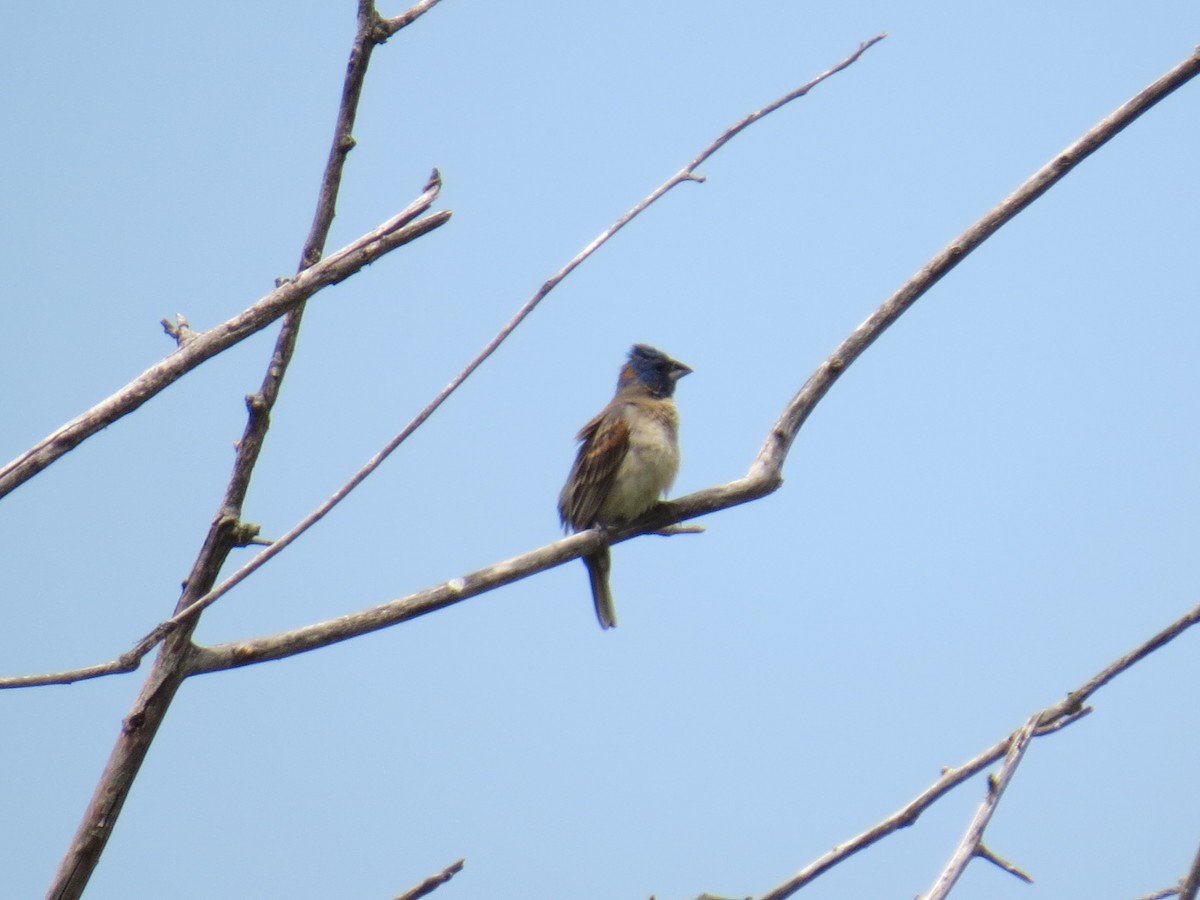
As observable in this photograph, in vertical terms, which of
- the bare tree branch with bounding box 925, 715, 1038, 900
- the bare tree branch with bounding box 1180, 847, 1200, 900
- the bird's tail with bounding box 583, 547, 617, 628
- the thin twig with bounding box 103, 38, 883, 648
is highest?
the bird's tail with bounding box 583, 547, 617, 628

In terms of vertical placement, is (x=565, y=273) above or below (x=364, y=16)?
below

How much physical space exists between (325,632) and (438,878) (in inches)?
26.2

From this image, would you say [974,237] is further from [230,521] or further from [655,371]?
[655,371]

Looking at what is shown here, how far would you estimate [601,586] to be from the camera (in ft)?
24.5

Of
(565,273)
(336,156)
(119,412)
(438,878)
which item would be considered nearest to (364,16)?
(336,156)

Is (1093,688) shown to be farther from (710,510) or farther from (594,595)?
(594,595)

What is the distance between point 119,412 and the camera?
6.91ft

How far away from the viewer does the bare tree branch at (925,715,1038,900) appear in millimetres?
2373

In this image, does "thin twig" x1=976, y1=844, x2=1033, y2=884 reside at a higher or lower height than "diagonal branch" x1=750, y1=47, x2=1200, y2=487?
lower

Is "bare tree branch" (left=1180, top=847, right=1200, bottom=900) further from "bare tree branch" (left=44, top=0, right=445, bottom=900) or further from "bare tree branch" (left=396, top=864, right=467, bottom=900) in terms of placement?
"bare tree branch" (left=44, top=0, right=445, bottom=900)

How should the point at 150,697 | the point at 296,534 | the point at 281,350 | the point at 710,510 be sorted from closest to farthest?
the point at 296,534 → the point at 150,697 → the point at 281,350 → the point at 710,510

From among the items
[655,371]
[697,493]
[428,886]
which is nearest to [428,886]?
[428,886]

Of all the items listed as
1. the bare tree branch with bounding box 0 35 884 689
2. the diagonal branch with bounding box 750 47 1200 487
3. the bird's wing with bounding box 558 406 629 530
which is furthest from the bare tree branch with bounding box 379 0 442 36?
the bird's wing with bounding box 558 406 629 530

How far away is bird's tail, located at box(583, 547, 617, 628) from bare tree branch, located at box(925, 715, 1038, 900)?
4.85 meters
